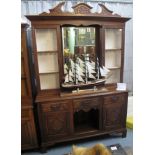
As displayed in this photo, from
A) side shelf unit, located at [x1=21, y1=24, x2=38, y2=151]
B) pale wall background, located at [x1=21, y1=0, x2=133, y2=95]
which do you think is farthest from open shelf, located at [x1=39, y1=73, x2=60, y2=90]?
pale wall background, located at [x1=21, y1=0, x2=133, y2=95]

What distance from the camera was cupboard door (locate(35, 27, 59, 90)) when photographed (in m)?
2.18

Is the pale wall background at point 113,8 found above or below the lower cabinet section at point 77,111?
above

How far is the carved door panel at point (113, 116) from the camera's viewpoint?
2332 millimetres

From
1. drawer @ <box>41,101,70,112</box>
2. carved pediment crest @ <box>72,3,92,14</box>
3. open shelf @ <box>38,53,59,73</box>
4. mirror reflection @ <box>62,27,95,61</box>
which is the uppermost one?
carved pediment crest @ <box>72,3,92,14</box>

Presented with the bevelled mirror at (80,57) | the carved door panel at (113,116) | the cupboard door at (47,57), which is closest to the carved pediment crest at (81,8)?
the bevelled mirror at (80,57)

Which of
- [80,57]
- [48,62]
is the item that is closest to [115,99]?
[80,57]

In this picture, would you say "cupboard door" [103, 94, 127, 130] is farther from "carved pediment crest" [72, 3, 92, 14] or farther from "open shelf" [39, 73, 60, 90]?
"carved pediment crest" [72, 3, 92, 14]

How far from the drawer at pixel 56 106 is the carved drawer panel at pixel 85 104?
104 millimetres

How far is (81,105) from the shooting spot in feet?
7.18

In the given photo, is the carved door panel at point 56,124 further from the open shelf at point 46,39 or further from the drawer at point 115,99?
the open shelf at point 46,39

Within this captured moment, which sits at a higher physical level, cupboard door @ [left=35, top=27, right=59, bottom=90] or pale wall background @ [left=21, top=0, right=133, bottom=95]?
pale wall background @ [left=21, top=0, right=133, bottom=95]
